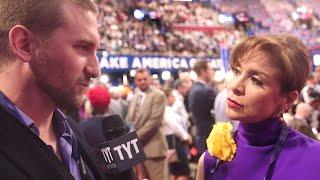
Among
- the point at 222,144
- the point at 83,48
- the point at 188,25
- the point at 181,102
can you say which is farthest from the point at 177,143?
the point at 188,25

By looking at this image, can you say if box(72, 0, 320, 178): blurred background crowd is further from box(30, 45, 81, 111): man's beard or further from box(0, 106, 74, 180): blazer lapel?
box(0, 106, 74, 180): blazer lapel

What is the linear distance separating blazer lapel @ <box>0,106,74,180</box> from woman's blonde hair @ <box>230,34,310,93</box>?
0.67 m

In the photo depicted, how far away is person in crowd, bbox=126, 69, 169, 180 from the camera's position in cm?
471

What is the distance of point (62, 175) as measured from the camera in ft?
3.52

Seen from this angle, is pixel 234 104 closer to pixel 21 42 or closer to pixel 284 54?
pixel 284 54

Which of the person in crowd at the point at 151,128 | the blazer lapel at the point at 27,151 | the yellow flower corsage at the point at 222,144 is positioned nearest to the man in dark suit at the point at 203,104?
the person in crowd at the point at 151,128

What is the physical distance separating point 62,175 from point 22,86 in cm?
25

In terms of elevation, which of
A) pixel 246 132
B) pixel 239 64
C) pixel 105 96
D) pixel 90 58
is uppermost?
pixel 90 58

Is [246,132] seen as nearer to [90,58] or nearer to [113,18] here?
[90,58]

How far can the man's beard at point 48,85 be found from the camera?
1.17 meters

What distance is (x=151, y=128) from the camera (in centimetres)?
468

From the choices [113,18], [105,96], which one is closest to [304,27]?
[113,18]

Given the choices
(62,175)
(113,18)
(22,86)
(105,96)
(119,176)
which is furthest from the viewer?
(113,18)

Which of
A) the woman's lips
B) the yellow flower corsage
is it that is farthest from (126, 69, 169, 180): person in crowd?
the woman's lips
